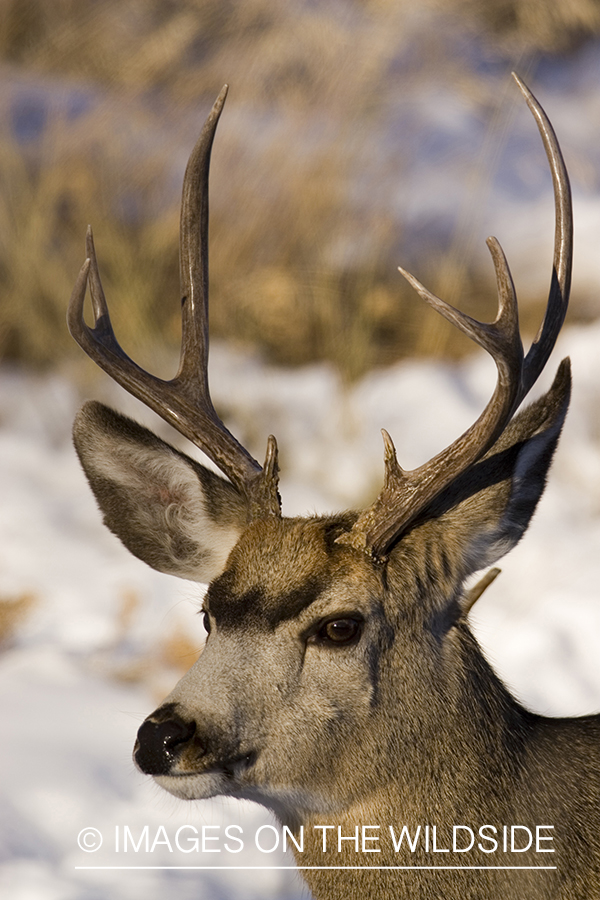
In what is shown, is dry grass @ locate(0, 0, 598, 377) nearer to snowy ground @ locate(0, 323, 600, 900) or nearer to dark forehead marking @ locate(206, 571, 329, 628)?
snowy ground @ locate(0, 323, 600, 900)

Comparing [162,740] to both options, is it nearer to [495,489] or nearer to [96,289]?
[495,489]

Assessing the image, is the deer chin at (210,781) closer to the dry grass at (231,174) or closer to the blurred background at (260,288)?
the blurred background at (260,288)

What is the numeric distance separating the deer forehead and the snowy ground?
1279 millimetres

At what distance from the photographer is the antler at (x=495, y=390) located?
104 inches

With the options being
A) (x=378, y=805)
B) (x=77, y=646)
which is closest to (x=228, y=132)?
(x=77, y=646)

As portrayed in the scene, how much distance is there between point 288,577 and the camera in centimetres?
271

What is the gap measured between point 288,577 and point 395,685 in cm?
36

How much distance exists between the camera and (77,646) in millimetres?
5203

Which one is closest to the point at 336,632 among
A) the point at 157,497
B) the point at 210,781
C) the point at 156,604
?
the point at 210,781

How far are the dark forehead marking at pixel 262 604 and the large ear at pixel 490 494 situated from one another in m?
0.33

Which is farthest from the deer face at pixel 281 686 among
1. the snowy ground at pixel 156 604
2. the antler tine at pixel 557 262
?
the snowy ground at pixel 156 604

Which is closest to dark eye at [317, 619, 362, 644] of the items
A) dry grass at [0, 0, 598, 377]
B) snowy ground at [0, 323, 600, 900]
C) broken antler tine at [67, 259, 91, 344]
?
broken antler tine at [67, 259, 91, 344]

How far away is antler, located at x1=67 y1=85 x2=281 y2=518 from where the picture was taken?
117 inches

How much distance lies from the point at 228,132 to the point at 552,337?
669 cm
